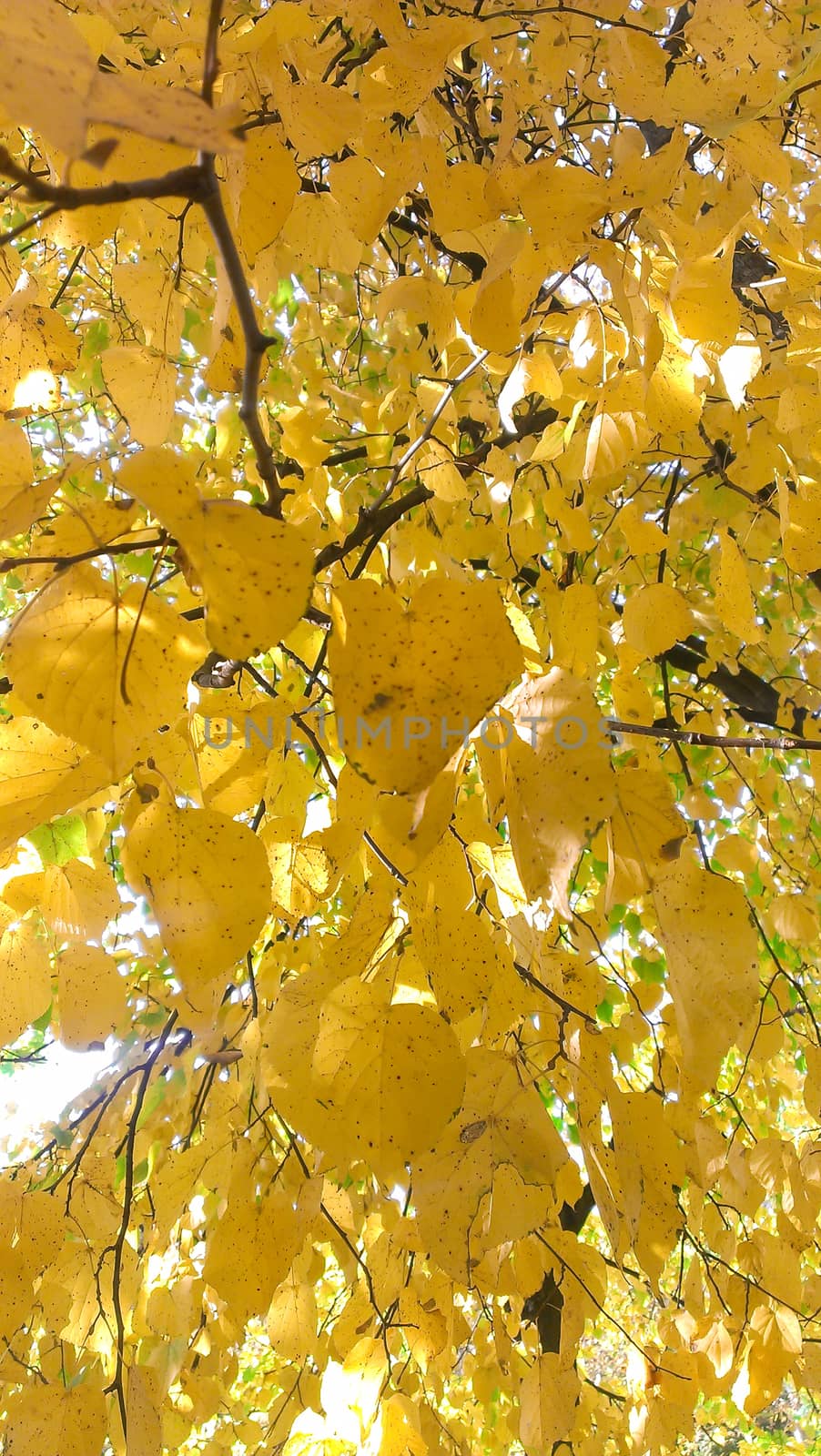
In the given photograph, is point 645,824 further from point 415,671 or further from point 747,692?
point 747,692

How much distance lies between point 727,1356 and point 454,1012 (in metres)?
0.94

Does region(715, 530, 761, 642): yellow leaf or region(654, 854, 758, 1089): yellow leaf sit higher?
region(715, 530, 761, 642): yellow leaf

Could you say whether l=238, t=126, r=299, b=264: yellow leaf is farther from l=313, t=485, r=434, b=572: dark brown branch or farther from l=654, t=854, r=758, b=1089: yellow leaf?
l=654, t=854, r=758, b=1089: yellow leaf

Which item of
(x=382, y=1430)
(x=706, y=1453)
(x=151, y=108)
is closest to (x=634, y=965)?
(x=382, y=1430)

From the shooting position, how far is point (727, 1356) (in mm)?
1156

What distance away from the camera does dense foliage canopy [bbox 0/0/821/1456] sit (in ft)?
1.41

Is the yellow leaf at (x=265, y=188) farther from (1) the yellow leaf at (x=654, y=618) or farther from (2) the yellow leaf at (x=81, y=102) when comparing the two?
(1) the yellow leaf at (x=654, y=618)

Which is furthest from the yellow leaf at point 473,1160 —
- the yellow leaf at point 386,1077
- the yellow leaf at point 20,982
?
the yellow leaf at point 20,982

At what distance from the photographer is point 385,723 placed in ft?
1.31

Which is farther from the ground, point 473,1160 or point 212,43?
point 212,43

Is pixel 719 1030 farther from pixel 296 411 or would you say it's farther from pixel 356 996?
pixel 296 411

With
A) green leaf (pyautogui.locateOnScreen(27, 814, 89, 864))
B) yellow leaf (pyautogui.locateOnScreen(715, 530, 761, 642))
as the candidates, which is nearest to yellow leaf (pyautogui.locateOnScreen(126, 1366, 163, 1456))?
green leaf (pyautogui.locateOnScreen(27, 814, 89, 864))

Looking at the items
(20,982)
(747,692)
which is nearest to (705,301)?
(20,982)

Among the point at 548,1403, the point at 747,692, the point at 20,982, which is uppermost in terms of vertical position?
the point at 20,982
